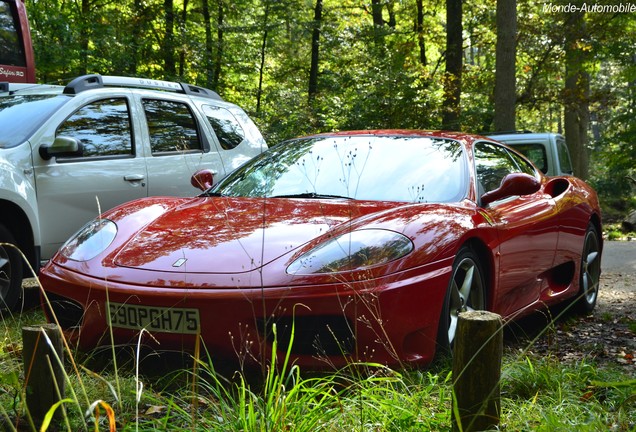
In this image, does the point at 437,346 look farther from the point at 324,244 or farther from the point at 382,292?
the point at 324,244

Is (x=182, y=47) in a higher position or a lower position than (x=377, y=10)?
lower

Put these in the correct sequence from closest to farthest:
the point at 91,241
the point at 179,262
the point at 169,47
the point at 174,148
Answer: the point at 179,262 → the point at 91,241 → the point at 174,148 → the point at 169,47

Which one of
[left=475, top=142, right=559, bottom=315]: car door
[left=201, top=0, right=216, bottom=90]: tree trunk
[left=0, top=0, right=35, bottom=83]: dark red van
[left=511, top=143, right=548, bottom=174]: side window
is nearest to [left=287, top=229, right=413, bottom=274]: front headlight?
[left=475, top=142, right=559, bottom=315]: car door

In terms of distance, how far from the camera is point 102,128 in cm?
642

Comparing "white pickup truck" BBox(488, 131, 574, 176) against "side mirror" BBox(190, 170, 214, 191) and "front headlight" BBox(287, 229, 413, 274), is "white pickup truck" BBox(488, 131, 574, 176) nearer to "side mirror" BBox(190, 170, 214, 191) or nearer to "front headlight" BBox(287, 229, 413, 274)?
"side mirror" BBox(190, 170, 214, 191)

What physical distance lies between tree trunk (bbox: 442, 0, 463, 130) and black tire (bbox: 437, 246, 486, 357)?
47.5ft

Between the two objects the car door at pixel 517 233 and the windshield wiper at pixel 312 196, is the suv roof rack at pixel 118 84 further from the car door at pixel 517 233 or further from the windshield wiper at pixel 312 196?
the car door at pixel 517 233

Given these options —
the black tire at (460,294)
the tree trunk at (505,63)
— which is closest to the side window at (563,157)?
the tree trunk at (505,63)

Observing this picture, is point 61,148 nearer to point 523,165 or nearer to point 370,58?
point 523,165

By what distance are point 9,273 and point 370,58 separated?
17205 mm

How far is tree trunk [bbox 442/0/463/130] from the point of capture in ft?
60.3

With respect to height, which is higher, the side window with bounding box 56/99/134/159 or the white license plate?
the side window with bounding box 56/99/134/159

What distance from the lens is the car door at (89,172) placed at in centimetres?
589

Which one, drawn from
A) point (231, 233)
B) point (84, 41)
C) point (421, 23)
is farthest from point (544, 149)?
point (421, 23)
